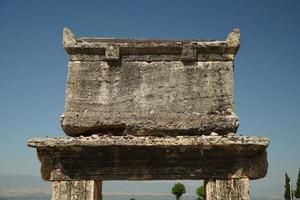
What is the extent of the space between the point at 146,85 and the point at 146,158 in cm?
111

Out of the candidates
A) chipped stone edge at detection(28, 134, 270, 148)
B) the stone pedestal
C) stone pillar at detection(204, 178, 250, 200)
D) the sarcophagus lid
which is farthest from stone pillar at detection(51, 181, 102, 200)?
stone pillar at detection(204, 178, 250, 200)

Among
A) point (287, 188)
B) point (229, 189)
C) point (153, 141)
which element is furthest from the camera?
point (287, 188)

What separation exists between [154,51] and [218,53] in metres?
0.95

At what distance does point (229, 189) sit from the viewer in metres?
5.04

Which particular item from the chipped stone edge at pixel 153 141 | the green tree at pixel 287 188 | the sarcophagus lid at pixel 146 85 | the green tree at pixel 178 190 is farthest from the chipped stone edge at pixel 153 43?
the green tree at pixel 287 188

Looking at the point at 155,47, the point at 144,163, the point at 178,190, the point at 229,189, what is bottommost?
the point at 229,189

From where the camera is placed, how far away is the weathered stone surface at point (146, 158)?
4.89 m

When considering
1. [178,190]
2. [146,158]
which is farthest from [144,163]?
[178,190]

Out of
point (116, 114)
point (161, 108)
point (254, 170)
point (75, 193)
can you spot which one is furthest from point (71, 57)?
point (254, 170)

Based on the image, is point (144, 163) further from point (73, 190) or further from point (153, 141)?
point (73, 190)

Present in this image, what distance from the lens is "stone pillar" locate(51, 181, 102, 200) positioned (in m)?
5.08

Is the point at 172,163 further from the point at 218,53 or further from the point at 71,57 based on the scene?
the point at 71,57

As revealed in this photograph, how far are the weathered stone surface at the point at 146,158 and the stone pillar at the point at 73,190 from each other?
0.07 metres

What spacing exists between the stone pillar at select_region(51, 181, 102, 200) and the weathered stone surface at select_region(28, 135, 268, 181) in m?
0.07
